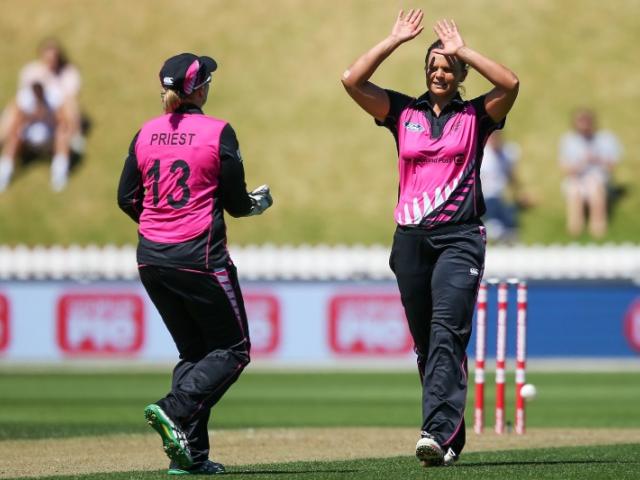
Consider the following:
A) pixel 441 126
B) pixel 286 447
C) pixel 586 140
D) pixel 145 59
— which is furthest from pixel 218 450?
pixel 145 59

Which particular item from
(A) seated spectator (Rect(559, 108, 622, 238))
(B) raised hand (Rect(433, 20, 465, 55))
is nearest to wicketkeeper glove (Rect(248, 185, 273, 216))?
(B) raised hand (Rect(433, 20, 465, 55))

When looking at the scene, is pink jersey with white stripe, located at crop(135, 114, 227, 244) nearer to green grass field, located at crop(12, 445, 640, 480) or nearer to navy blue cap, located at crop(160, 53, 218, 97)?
navy blue cap, located at crop(160, 53, 218, 97)

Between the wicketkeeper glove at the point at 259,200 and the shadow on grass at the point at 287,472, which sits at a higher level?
the wicketkeeper glove at the point at 259,200

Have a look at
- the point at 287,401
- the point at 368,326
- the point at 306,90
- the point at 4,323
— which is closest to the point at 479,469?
the point at 287,401

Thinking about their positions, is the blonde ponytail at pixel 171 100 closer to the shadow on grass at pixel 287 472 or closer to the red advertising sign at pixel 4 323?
the shadow on grass at pixel 287 472

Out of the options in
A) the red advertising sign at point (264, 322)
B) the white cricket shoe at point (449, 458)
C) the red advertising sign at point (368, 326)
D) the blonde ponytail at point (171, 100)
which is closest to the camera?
the blonde ponytail at point (171, 100)

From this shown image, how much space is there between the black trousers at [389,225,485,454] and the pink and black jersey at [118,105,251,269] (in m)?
1.02

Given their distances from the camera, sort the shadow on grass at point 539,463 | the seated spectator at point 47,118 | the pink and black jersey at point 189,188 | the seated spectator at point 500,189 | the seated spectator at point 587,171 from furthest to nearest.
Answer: the seated spectator at point 47,118
the seated spectator at point 587,171
the seated spectator at point 500,189
the shadow on grass at point 539,463
the pink and black jersey at point 189,188

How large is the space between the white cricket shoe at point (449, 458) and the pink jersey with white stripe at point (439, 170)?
1238 mm

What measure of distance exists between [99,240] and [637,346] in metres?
10.6

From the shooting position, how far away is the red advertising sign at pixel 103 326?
21.3 metres

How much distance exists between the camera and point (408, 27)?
7.99m

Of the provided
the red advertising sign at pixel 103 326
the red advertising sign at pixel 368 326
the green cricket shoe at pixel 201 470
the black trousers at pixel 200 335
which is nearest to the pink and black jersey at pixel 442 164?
the black trousers at pixel 200 335

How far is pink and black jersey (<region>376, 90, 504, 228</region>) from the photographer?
25.9 ft
